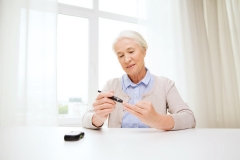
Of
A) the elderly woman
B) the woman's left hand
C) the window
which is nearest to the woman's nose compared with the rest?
the elderly woman

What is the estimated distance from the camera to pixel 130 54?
118 cm

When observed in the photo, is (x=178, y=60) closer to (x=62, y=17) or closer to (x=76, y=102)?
(x=76, y=102)

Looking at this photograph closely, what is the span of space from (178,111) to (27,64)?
169 centimetres

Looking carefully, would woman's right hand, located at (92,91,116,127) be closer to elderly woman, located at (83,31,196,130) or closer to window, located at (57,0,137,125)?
elderly woman, located at (83,31,196,130)

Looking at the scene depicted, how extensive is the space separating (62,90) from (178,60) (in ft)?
5.72

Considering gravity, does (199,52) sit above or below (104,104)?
above

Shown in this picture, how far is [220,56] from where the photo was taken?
8.95 ft

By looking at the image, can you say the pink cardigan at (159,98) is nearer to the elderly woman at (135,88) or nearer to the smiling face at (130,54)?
the elderly woman at (135,88)

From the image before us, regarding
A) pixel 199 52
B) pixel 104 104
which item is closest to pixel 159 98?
pixel 104 104

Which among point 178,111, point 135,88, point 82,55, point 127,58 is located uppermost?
point 82,55

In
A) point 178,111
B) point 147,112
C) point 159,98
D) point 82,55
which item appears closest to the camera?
point 147,112

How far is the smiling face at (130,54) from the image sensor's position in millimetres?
1172

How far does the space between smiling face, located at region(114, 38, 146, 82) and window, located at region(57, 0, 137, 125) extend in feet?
4.07

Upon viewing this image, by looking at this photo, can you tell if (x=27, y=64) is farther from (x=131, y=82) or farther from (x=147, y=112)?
(x=147, y=112)
